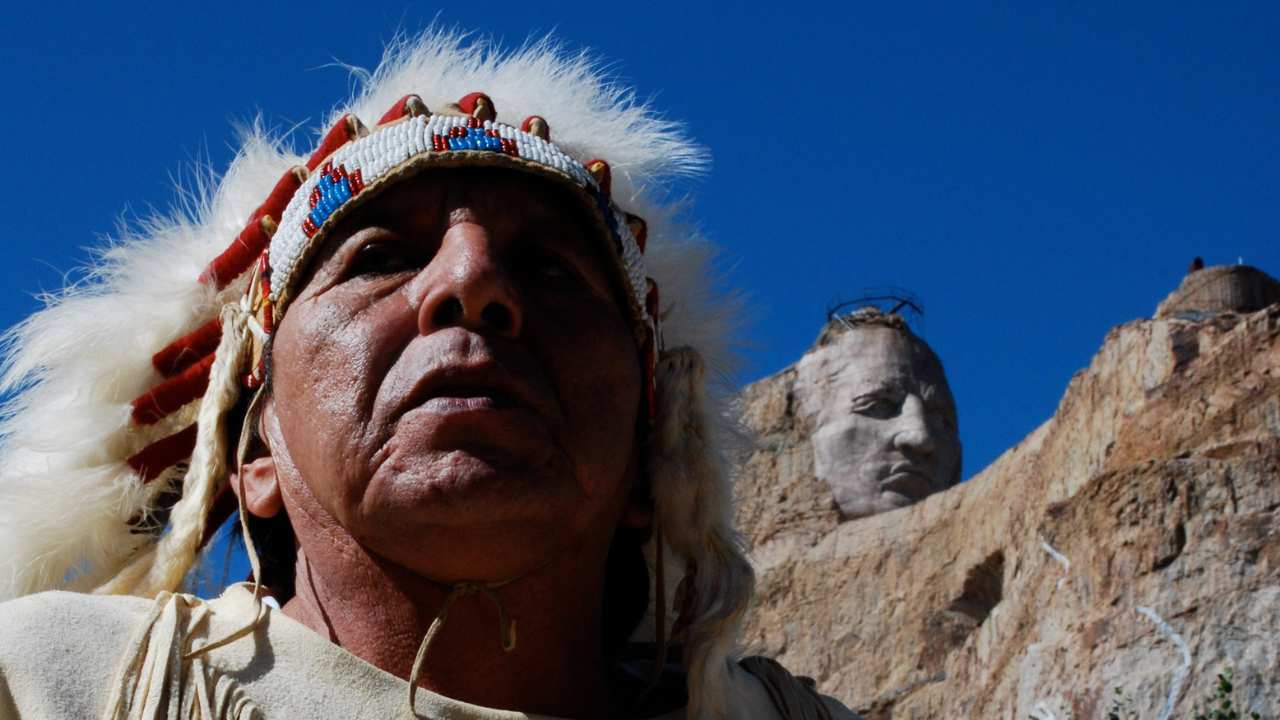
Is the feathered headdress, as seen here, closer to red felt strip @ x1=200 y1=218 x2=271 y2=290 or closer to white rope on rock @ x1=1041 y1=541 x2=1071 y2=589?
red felt strip @ x1=200 y1=218 x2=271 y2=290

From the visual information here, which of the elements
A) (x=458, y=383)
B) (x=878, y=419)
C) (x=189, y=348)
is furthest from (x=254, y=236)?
(x=878, y=419)

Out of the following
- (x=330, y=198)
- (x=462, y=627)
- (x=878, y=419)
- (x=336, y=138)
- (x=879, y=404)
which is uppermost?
(x=879, y=404)

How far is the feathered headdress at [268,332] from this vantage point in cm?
308

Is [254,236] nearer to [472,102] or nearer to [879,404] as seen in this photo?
[472,102]

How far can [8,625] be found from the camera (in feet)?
8.62

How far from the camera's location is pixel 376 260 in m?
2.98

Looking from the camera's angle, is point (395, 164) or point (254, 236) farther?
point (254, 236)

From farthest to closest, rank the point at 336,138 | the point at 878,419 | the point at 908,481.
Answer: the point at 878,419, the point at 908,481, the point at 336,138

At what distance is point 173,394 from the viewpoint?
330 cm

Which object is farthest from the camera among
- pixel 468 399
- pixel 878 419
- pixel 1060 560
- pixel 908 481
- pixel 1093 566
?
pixel 878 419

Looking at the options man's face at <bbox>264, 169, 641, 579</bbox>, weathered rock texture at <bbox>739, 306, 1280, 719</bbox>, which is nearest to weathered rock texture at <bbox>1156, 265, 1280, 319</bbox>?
weathered rock texture at <bbox>739, 306, 1280, 719</bbox>

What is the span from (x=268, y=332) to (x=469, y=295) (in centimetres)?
43

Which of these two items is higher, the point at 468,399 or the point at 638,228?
the point at 638,228

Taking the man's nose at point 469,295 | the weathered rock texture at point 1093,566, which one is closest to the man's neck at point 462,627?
the man's nose at point 469,295
